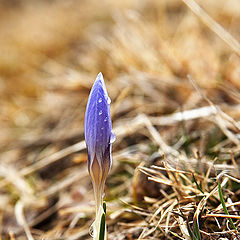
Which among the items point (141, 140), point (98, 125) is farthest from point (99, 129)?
point (141, 140)

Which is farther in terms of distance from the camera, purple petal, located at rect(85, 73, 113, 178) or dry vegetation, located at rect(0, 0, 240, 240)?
dry vegetation, located at rect(0, 0, 240, 240)

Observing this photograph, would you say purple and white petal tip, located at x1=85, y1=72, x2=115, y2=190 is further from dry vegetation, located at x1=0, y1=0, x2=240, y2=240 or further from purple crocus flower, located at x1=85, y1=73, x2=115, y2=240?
dry vegetation, located at x1=0, y1=0, x2=240, y2=240

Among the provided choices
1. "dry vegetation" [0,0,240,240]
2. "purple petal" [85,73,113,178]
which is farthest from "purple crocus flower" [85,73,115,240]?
"dry vegetation" [0,0,240,240]

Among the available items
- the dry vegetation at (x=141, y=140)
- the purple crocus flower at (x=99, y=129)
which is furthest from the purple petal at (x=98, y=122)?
the dry vegetation at (x=141, y=140)

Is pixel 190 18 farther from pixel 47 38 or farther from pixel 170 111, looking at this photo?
pixel 47 38

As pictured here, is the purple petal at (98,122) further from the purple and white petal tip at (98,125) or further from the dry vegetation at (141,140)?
the dry vegetation at (141,140)

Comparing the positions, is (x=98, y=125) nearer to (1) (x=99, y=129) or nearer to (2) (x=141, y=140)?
(1) (x=99, y=129)

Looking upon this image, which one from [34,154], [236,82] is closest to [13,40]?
[34,154]
